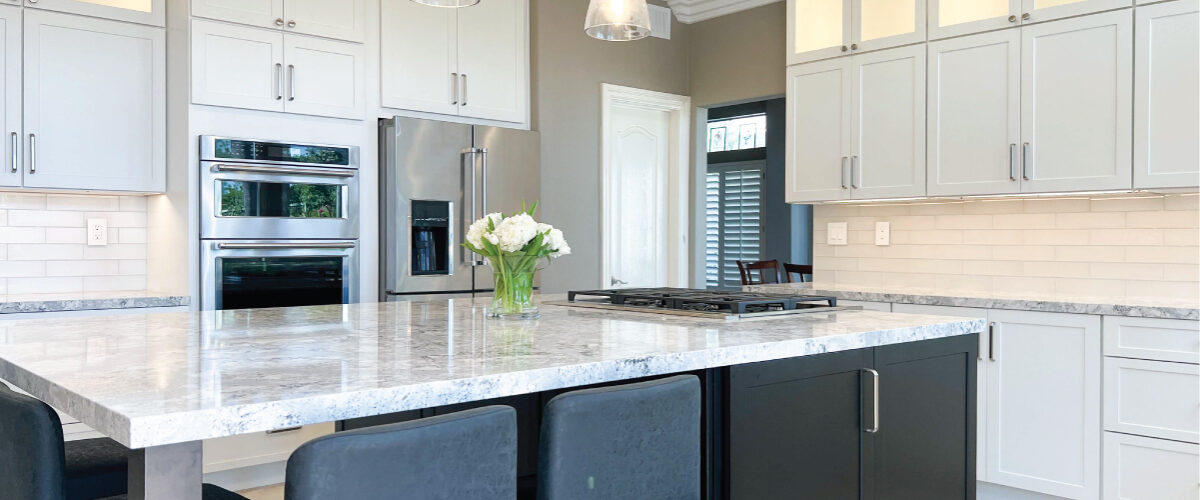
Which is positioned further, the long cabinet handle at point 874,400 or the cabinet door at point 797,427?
the long cabinet handle at point 874,400

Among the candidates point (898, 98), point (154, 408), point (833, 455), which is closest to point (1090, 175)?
point (898, 98)

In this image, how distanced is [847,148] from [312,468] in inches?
140

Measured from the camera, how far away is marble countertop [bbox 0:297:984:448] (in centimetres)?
114

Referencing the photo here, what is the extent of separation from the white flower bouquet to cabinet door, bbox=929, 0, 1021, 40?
8.03ft

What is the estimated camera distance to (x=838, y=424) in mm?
2037

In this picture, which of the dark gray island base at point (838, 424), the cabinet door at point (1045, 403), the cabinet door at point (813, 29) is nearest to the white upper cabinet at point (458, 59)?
the cabinet door at point (813, 29)

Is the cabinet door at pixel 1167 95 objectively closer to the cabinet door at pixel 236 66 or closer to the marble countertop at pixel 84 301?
the cabinet door at pixel 236 66

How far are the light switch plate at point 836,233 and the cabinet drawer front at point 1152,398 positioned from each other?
5.14 feet

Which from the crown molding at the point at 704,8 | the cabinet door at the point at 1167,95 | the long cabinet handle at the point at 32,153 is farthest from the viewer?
the crown molding at the point at 704,8

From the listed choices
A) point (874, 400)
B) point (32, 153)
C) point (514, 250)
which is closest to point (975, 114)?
point (874, 400)

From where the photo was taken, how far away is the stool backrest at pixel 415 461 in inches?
44.5

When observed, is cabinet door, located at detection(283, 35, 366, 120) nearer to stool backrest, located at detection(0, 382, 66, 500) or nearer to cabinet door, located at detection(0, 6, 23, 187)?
cabinet door, located at detection(0, 6, 23, 187)

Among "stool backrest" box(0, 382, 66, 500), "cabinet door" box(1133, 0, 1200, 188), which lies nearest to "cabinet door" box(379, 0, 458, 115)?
"cabinet door" box(1133, 0, 1200, 188)

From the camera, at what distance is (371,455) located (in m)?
1.17
